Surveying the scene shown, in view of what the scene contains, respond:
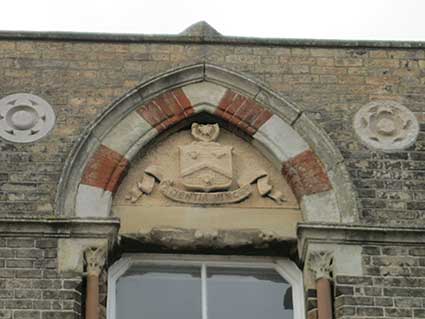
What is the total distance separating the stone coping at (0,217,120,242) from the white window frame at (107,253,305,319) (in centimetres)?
43

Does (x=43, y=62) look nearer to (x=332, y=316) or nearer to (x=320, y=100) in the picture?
(x=320, y=100)

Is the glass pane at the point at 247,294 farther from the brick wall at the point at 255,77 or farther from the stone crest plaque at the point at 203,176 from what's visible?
the brick wall at the point at 255,77

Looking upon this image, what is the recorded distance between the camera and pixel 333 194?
14859 millimetres

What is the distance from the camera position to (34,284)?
14172 mm

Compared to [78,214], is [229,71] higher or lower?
higher

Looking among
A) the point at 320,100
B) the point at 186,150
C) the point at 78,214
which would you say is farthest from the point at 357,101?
the point at 78,214

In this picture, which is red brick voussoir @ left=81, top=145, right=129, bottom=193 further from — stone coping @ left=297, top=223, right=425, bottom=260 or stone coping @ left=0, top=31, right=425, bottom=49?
stone coping @ left=297, top=223, right=425, bottom=260

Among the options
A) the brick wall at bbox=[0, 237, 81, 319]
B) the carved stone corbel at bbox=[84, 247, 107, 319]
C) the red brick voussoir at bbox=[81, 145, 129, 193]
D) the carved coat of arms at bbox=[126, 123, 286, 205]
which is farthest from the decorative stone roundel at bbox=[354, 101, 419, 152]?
the brick wall at bbox=[0, 237, 81, 319]

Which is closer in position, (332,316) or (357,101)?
(332,316)

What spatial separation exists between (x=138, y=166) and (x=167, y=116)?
1.77ft

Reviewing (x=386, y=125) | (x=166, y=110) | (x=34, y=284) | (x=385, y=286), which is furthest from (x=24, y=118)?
(x=385, y=286)

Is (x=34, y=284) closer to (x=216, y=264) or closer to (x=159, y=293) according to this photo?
(x=159, y=293)

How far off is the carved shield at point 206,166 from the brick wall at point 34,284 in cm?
145

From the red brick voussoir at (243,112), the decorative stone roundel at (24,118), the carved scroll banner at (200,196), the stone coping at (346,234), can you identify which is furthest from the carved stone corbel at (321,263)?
the decorative stone roundel at (24,118)
